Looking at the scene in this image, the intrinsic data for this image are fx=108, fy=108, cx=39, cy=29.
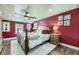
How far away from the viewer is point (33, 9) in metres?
2.41

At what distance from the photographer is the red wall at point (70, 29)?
2391mm

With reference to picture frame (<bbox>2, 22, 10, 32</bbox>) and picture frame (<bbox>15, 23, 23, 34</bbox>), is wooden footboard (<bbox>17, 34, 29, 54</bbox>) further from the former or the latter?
picture frame (<bbox>2, 22, 10, 32</bbox>)

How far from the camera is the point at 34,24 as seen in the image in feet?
8.09

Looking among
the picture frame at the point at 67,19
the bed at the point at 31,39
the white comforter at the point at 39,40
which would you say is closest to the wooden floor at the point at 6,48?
the bed at the point at 31,39

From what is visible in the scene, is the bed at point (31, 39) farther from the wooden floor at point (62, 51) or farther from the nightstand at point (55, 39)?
the wooden floor at point (62, 51)

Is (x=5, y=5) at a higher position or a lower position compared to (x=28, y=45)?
higher

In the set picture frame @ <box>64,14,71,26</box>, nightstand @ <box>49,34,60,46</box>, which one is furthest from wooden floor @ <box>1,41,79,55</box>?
picture frame @ <box>64,14,71,26</box>

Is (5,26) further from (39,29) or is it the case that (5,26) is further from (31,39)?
(39,29)

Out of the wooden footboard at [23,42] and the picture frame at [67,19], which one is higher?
the picture frame at [67,19]

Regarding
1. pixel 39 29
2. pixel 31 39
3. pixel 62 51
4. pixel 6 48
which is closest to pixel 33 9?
pixel 39 29

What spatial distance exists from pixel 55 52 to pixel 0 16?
1.46 meters

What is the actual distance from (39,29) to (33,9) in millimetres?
467
